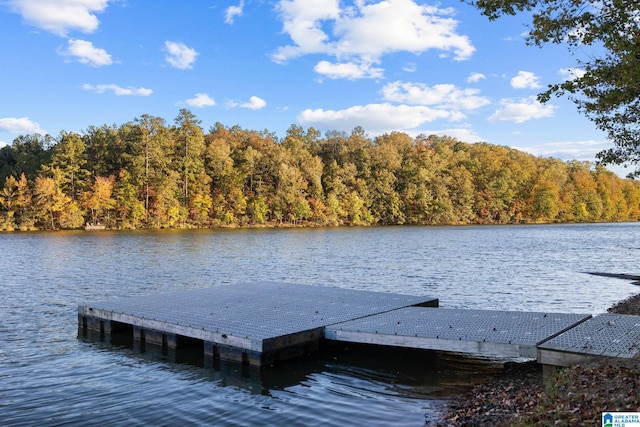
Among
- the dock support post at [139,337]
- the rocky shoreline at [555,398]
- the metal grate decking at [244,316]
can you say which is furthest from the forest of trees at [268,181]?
the rocky shoreline at [555,398]

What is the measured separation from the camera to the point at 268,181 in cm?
9400

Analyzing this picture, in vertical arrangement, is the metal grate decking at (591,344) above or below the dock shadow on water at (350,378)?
above

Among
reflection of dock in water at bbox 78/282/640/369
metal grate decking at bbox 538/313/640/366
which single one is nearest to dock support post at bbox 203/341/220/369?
reflection of dock in water at bbox 78/282/640/369

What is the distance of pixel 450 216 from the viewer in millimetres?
107062

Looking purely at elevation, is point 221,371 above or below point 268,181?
below

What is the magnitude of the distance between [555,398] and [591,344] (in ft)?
8.08

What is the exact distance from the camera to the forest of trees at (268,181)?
76812 millimetres

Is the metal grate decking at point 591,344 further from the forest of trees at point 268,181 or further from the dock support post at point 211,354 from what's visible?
the forest of trees at point 268,181

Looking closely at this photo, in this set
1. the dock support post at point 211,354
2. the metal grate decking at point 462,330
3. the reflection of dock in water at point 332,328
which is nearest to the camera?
the reflection of dock in water at point 332,328

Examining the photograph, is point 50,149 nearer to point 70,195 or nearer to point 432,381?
point 70,195

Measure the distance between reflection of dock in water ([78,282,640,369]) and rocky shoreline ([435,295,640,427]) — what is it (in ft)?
1.94

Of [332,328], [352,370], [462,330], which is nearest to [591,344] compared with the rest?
[462,330]

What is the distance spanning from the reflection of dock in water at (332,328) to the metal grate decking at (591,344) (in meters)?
0.01

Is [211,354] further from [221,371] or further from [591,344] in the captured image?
[591,344]
